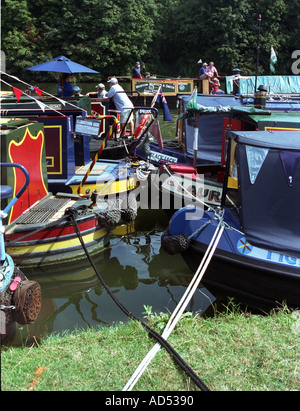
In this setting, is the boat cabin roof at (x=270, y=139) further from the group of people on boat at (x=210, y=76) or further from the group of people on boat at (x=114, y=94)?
the group of people on boat at (x=210, y=76)

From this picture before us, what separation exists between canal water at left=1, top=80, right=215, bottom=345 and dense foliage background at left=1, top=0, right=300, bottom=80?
30972 mm

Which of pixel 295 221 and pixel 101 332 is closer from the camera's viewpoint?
pixel 101 332

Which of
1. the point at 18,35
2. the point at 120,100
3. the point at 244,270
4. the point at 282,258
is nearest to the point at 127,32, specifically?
the point at 18,35

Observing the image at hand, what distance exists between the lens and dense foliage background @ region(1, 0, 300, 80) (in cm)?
3603

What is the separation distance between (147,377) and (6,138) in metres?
3.51

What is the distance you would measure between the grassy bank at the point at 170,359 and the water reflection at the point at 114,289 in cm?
133

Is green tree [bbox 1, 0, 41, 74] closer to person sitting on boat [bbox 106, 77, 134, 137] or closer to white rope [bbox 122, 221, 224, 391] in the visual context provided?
person sitting on boat [bbox 106, 77, 134, 137]

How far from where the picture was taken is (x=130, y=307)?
6.23 m

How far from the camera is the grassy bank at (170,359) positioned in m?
3.48

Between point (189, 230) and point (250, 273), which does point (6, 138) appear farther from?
point (250, 273)

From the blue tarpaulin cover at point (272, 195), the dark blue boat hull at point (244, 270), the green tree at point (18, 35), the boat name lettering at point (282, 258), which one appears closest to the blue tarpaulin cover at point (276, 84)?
the blue tarpaulin cover at point (272, 195)

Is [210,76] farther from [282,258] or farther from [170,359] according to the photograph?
[170,359]

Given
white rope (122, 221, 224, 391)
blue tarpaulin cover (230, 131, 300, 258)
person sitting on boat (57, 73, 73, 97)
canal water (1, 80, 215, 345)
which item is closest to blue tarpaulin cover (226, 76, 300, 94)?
person sitting on boat (57, 73, 73, 97)
